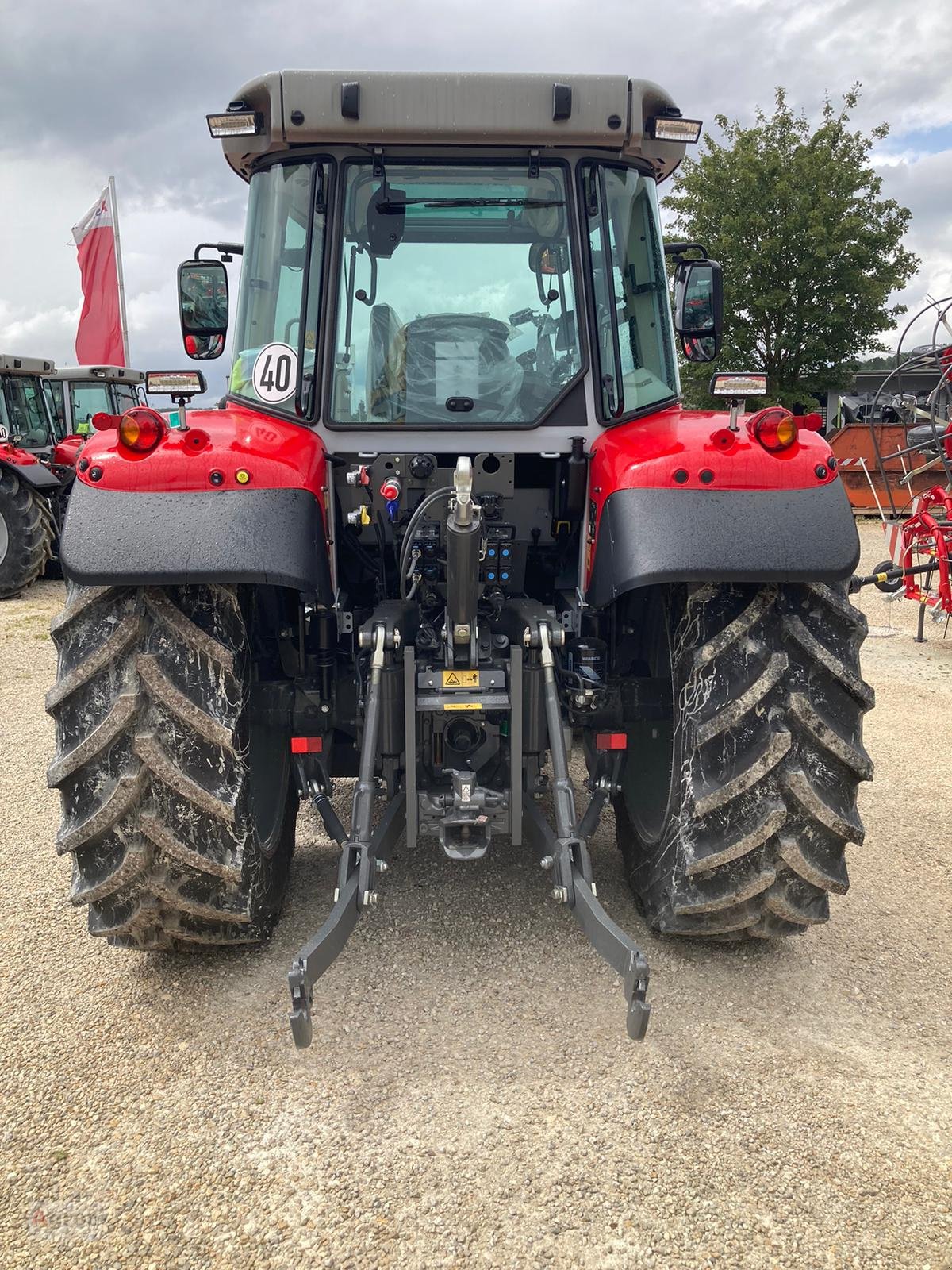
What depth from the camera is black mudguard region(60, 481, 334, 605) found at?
2.43 meters

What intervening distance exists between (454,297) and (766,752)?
182 centimetres

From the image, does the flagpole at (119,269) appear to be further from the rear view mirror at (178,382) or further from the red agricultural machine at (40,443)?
the rear view mirror at (178,382)

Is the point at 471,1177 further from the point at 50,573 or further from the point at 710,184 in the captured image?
the point at 710,184

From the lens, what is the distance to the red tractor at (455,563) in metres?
2.54

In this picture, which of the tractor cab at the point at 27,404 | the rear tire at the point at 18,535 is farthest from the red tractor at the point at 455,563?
the tractor cab at the point at 27,404

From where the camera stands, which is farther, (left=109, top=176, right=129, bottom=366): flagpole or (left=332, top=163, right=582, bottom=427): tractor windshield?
(left=109, top=176, right=129, bottom=366): flagpole

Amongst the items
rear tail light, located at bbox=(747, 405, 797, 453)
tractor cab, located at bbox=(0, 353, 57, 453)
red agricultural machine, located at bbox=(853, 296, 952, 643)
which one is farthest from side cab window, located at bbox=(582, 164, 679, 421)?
tractor cab, located at bbox=(0, 353, 57, 453)

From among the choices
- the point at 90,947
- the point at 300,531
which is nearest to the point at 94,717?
the point at 300,531

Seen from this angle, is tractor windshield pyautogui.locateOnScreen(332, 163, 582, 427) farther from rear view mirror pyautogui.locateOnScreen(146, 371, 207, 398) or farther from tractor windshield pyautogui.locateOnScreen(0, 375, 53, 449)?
tractor windshield pyautogui.locateOnScreen(0, 375, 53, 449)

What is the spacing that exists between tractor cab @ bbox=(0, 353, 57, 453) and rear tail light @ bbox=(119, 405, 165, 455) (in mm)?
10867

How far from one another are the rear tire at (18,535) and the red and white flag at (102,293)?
20.8 ft

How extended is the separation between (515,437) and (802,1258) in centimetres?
234

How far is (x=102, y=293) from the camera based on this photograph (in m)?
16.2

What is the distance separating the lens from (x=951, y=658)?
7.50m
